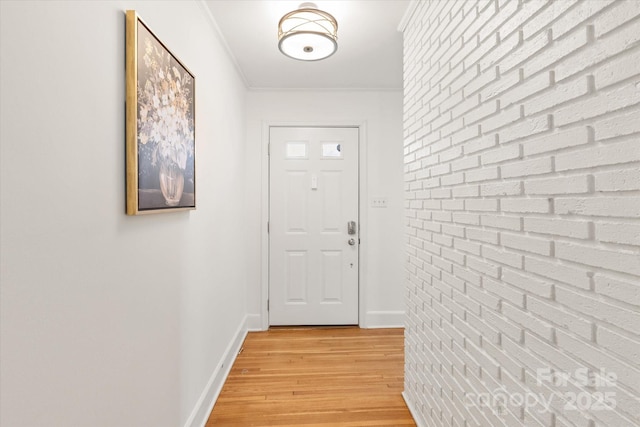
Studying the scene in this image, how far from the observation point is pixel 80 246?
85cm

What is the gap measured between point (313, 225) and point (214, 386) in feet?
5.38

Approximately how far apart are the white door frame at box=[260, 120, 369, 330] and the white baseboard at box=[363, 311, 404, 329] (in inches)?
2.0

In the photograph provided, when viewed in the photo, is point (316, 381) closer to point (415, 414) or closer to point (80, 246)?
point (415, 414)

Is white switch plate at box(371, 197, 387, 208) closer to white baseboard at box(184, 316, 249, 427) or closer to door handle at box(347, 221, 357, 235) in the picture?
door handle at box(347, 221, 357, 235)

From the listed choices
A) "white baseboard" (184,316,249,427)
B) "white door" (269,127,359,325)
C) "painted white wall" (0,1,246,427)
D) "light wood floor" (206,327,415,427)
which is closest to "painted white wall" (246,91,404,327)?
"white door" (269,127,359,325)

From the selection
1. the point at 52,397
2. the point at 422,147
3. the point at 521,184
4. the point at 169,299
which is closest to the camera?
the point at 52,397

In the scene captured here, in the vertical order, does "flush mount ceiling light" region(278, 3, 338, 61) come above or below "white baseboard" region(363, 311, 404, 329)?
above

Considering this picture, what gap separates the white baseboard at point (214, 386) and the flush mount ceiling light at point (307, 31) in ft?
6.79

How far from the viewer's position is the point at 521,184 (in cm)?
93

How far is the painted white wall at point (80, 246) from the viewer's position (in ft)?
2.20

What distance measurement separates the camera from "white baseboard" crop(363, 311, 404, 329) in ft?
10.5

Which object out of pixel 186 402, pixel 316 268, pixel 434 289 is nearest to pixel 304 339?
pixel 316 268

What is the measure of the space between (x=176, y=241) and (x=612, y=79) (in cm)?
155

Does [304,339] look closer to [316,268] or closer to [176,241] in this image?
[316,268]
